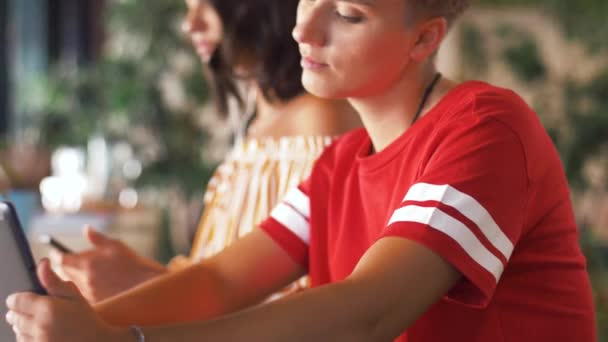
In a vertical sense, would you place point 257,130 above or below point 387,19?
below

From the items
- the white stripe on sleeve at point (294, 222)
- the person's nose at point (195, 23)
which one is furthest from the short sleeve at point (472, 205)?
the person's nose at point (195, 23)

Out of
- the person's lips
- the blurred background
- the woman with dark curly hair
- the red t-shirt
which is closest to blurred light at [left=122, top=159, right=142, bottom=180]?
the blurred background

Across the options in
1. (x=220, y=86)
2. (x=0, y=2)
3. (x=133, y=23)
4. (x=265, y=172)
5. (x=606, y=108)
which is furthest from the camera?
(x=0, y=2)

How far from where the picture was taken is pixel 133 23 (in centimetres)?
390

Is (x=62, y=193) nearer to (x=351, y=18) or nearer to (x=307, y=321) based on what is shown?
(x=351, y=18)

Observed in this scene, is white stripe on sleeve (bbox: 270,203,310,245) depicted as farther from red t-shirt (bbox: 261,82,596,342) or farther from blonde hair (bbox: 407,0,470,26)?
blonde hair (bbox: 407,0,470,26)

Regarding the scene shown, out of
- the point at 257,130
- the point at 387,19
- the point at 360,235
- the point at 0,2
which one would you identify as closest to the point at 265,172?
the point at 257,130

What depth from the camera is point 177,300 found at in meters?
1.12

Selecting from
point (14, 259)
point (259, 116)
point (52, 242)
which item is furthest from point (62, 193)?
point (14, 259)

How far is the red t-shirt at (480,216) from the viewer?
2.64 ft

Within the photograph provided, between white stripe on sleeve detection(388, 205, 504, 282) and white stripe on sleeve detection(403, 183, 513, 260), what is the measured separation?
1 centimetres

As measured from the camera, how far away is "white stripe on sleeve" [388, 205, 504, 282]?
79 cm

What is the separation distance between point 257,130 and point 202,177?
7.50 ft

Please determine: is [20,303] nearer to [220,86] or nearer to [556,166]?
[556,166]
